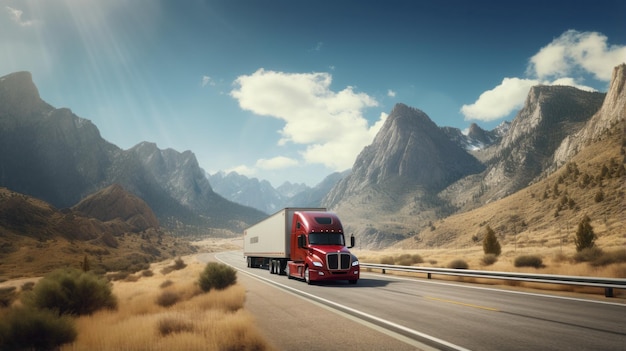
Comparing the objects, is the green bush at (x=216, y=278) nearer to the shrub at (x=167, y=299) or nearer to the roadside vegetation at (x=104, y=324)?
the shrub at (x=167, y=299)

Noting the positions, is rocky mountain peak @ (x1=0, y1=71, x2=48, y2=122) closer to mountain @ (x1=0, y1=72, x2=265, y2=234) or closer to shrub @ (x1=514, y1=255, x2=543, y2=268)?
mountain @ (x1=0, y1=72, x2=265, y2=234)

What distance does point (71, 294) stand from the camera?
11297 mm

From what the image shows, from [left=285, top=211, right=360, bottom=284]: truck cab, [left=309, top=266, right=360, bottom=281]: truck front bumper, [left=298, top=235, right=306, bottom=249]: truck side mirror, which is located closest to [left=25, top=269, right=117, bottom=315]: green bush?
[left=309, top=266, right=360, bottom=281]: truck front bumper

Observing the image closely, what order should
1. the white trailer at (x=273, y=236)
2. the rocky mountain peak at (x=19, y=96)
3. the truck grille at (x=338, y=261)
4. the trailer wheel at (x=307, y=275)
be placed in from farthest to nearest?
the rocky mountain peak at (x=19, y=96) < the white trailer at (x=273, y=236) < the trailer wheel at (x=307, y=275) < the truck grille at (x=338, y=261)

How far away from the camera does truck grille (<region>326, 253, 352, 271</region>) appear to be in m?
19.0

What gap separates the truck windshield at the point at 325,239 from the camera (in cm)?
2072

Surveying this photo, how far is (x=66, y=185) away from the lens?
167250 mm

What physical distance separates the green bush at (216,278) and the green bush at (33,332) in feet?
33.0

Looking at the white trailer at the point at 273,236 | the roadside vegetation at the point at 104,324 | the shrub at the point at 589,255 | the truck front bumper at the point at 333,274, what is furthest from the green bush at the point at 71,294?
the shrub at the point at 589,255

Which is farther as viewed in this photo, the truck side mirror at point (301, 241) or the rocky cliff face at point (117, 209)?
the rocky cliff face at point (117, 209)

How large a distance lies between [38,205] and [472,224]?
97344mm

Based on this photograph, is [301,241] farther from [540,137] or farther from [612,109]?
[540,137]

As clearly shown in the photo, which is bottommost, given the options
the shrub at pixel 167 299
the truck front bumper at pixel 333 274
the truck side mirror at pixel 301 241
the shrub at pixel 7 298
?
the shrub at pixel 7 298

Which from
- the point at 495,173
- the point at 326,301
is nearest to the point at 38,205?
the point at 326,301
